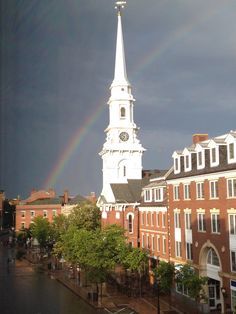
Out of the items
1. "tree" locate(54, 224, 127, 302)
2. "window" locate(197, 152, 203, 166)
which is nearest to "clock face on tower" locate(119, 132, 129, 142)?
"tree" locate(54, 224, 127, 302)

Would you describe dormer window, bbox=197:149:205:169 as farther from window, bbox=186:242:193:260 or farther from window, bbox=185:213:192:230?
window, bbox=186:242:193:260

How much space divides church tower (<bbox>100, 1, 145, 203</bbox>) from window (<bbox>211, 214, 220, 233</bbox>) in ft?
182

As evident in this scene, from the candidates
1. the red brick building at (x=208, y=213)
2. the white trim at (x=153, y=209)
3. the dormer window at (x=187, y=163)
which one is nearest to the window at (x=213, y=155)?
the red brick building at (x=208, y=213)

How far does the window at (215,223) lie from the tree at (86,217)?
151 ft

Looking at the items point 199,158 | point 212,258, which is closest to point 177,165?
point 199,158

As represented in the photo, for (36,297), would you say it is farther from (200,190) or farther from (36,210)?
(36,210)

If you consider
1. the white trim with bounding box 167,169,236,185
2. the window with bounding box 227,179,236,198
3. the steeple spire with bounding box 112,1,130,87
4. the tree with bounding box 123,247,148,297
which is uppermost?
the steeple spire with bounding box 112,1,130,87

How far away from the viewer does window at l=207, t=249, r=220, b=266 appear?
43303 millimetres

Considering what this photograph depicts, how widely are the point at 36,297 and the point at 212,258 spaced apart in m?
19.5

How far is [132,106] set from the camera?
10325cm

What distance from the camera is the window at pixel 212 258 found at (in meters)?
43.3

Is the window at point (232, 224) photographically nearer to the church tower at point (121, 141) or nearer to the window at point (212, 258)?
the window at point (212, 258)

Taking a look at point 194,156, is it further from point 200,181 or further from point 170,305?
point 170,305

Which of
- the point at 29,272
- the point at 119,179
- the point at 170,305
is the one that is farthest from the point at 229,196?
the point at 119,179
